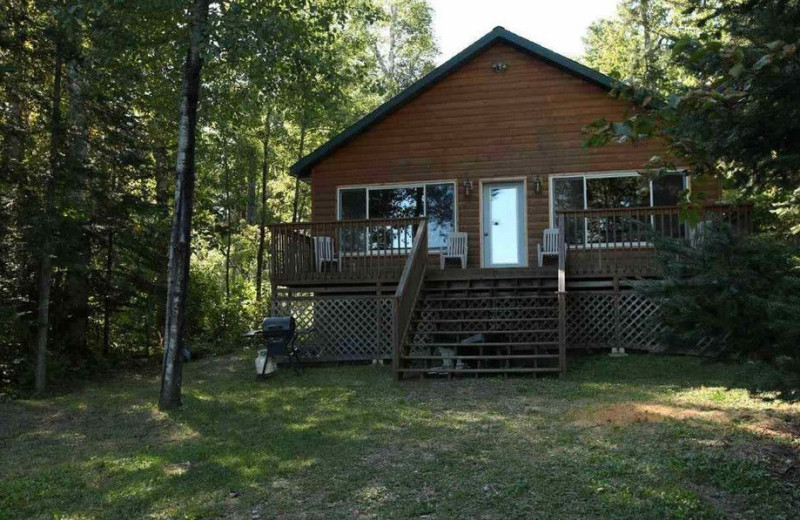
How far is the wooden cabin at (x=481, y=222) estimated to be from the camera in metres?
10.3

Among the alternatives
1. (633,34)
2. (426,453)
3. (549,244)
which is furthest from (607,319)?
(633,34)

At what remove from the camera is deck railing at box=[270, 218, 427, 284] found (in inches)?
451

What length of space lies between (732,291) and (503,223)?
8811 millimetres

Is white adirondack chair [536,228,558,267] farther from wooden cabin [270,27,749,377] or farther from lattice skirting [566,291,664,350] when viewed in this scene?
lattice skirting [566,291,664,350]

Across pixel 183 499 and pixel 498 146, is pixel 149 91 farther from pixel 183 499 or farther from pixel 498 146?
pixel 183 499

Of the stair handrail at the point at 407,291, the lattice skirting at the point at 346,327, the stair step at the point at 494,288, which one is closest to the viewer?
the stair handrail at the point at 407,291

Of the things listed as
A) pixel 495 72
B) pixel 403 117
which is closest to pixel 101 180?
pixel 403 117

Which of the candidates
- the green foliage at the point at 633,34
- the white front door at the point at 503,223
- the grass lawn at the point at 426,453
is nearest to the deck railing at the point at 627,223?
the white front door at the point at 503,223

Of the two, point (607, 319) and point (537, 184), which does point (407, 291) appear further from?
point (537, 184)

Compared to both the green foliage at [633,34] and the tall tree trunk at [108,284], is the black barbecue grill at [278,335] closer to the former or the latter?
the tall tree trunk at [108,284]

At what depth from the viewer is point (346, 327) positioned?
1131cm

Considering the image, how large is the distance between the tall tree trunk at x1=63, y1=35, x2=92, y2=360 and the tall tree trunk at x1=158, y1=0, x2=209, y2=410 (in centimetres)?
291

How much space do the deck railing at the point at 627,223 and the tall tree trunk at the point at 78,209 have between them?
810cm

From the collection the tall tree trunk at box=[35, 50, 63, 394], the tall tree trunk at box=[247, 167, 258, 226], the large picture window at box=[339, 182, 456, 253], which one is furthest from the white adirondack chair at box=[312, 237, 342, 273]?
the tall tree trunk at box=[247, 167, 258, 226]
